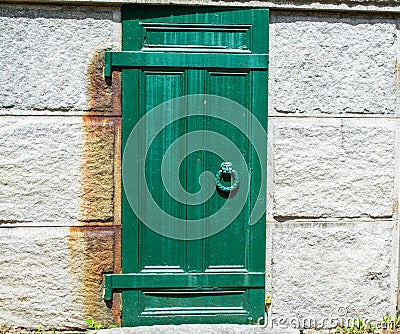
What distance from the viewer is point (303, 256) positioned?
3883 mm

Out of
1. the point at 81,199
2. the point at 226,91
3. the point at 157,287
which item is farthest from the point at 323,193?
the point at 81,199

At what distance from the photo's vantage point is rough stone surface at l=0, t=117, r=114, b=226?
3.68 meters

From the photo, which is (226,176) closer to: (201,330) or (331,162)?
(331,162)

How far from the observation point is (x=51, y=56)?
3678mm

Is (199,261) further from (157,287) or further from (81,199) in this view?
(81,199)

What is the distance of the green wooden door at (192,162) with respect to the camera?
12.2ft

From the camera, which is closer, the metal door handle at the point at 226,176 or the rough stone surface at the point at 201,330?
the rough stone surface at the point at 201,330

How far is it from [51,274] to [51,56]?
4.55 ft

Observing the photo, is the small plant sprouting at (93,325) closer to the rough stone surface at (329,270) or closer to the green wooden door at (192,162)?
the green wooden door at (192,162)

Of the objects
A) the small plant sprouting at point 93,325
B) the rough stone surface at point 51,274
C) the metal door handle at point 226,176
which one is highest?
the metal door handle at point 226,176

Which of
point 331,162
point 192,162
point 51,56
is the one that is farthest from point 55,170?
point 331,162

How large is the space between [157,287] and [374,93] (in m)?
1.91

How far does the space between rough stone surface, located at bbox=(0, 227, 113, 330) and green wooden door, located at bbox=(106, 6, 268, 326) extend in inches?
5.7

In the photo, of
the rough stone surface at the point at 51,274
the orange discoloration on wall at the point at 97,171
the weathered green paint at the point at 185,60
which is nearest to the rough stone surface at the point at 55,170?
the orange discoloration on wall at the point at 97,171
